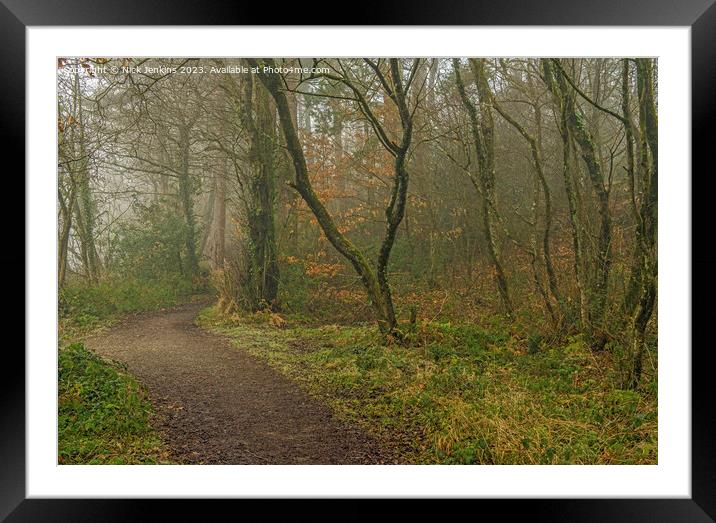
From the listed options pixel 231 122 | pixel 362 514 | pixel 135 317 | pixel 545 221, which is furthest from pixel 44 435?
pixel 545 221

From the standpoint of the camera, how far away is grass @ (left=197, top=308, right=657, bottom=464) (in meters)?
3.25

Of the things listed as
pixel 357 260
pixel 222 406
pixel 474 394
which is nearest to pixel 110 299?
pixel 222 406

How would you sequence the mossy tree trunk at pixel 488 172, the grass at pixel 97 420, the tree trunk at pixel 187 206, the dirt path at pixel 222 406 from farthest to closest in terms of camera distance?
the tree trunk at pixel 187 206 → the mossy tree trunk at pixel 488 172 → the dirt path at pixel 222 406 → the grass at pixel 97 420

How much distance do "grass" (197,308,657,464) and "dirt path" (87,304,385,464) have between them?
15 centimetres

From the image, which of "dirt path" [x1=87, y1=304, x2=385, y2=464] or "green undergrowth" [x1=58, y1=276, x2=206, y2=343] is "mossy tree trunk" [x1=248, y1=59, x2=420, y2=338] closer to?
"dirt path" [x1=87, y1=304, x2=385, y2=464]

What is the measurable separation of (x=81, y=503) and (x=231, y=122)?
305 centimetres

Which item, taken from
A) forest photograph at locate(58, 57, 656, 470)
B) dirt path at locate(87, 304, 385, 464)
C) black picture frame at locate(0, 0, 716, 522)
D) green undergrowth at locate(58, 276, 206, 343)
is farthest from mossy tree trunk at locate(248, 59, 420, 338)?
green undergrowth at locate(58, 276, 206, 343)

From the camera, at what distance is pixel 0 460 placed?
283 cm

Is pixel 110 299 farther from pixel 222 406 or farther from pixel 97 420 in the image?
pixel 222 406
